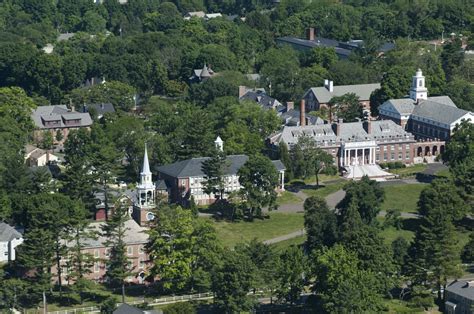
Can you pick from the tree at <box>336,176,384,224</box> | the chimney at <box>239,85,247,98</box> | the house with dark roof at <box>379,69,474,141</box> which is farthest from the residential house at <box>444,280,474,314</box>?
the chimney at <box>239,85,247,98</box>

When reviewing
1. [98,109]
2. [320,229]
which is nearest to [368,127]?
[98,109]

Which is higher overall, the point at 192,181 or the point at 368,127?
the point at 368,127

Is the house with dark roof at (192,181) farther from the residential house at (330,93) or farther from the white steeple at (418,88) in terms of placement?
the residential house at (330,93)

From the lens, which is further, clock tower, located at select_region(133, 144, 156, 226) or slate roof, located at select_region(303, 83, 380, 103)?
slate roof, located at select_region(303, 83, 380, 103)

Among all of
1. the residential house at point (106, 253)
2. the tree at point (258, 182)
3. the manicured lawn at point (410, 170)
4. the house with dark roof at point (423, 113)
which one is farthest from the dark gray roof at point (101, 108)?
the residential house at point (106, 253)

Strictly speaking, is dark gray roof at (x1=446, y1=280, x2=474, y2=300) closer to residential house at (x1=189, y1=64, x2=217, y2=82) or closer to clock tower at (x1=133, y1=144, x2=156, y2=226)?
clock tower at (x1=133, y1=144, x2=156, y2=226)

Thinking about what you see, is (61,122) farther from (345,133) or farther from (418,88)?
(418,88)
